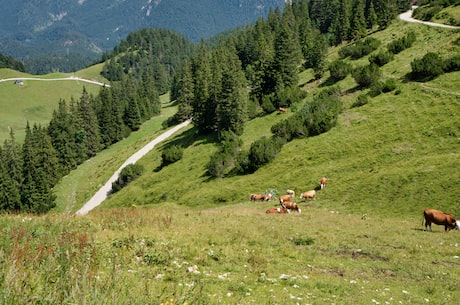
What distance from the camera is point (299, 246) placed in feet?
54.0

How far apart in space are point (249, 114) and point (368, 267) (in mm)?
54256

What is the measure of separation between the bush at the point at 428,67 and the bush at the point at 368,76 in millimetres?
5116

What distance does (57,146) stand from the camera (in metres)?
94.2

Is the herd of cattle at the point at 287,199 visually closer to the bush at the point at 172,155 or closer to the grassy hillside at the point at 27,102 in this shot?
the bush at the point at 172,155

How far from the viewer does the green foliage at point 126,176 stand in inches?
2494

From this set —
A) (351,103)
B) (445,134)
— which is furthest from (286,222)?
(351,103)

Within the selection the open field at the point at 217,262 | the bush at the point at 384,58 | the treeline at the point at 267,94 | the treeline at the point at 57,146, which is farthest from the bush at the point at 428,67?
the treeline at the point at 57,146

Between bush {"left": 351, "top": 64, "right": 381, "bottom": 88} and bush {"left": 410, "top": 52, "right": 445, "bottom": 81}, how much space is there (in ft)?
16.8

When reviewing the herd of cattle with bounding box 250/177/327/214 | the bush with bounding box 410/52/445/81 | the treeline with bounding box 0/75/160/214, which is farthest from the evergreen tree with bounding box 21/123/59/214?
the bush with bounding box 410/52/445/81

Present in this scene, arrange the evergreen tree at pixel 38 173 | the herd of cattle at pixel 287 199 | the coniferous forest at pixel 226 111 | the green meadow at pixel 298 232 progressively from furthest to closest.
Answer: the evergreen tree at pixel 38 173, the coniferous forest at pixel 226 111, the herd of cattle at pixel 287 199, the green meadow at pixel 298 232

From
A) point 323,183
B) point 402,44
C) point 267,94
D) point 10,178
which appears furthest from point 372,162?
point 10,178

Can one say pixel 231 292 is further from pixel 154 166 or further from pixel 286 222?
pixel 154 166

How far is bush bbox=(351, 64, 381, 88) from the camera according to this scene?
5325 cm

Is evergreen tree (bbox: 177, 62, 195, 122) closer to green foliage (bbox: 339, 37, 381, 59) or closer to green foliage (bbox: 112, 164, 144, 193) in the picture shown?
green foliage (bbox: 112, 164, 144, 193)
